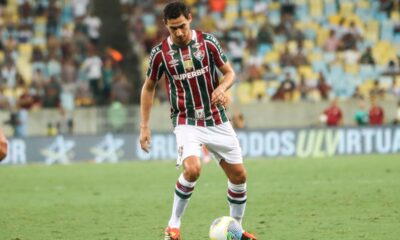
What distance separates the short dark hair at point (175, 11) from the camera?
9.52 metres

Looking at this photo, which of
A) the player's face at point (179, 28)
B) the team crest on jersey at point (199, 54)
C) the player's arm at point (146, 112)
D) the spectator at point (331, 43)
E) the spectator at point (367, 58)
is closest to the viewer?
the player's face at point (179, 28)

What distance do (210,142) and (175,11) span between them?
1.37 meters

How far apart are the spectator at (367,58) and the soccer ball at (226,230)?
1996cm

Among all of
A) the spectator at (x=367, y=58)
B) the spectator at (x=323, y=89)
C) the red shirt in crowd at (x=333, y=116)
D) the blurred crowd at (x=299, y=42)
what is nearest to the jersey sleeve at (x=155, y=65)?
the red shirt in crowd at (x=333, y=116)

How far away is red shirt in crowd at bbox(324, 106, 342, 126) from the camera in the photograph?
26469 mm

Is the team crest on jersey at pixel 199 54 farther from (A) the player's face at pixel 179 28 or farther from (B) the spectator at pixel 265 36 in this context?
(B) the spectator at pixel 265 36

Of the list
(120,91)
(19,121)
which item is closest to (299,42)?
(120,91)

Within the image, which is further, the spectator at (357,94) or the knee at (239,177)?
the spectator at (357,94)

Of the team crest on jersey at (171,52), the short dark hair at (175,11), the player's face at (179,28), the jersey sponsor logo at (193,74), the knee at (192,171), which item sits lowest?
the knee at (192,171)

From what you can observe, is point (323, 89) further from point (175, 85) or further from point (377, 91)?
point (175, 85)

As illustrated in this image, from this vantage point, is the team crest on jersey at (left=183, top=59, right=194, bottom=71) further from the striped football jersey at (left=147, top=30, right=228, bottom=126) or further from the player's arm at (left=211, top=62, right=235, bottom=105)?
the player's arm at (left=211, top=62, right=235, bottom=105)

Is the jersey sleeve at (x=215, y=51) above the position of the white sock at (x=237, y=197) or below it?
above

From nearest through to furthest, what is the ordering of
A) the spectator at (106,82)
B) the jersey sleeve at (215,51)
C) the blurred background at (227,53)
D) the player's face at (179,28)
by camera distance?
the player's face at (179,28) → the jersey sleeve at (215,51) → the blurred background at (227,53) → the spectator at (106,82)

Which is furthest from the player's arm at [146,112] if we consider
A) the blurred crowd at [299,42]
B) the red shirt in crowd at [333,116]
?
the blurred crowd at [299,42]
